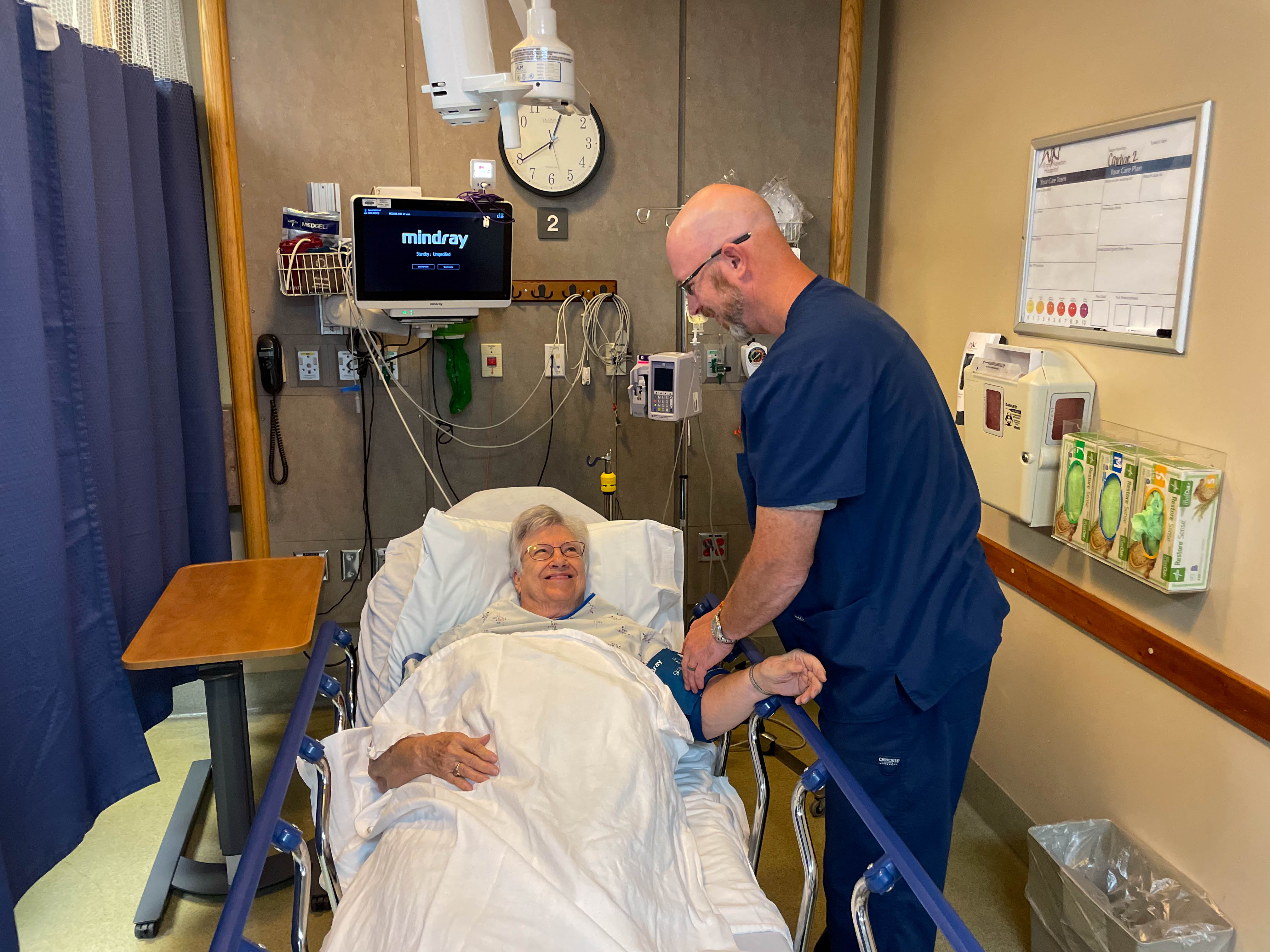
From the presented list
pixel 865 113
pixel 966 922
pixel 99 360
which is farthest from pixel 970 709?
pixel 865 113

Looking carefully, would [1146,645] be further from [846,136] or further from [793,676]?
[846,136]

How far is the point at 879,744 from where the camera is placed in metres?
1.74

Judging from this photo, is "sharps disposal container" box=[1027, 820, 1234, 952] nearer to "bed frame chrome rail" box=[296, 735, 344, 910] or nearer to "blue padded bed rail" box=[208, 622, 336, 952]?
"bed frame chrome rail" box=[296, 735, 344, 910]

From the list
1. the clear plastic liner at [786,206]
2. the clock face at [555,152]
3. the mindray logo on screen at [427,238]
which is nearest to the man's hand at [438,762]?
the mindray logo on screen at [427,238]

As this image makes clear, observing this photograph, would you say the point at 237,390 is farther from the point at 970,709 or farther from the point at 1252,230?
the point at 1252,230

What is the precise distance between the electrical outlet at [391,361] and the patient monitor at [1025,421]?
1845 mm

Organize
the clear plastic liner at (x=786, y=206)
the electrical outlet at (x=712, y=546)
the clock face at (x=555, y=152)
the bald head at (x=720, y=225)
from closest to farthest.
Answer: the bald head at (x=720, y=225) → the clock face at (x=555, y=152) → the clear plastic liner at (x=786, y=206) → the electrical outlet at (x=712, y=546)

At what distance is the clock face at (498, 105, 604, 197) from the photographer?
306cm

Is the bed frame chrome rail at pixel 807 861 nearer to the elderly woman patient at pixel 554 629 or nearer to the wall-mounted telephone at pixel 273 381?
the elderly woman patient at pixel 554 629

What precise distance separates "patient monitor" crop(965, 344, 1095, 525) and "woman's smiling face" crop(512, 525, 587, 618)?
1.10 meters

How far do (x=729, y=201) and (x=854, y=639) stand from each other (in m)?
0.85

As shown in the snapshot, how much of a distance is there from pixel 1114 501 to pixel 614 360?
1.74 metres

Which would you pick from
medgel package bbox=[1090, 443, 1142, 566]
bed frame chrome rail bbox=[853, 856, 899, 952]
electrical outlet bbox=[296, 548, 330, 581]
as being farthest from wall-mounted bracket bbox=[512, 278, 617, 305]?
bed frame chrome rail bbox=[853, 856, 899, 952]

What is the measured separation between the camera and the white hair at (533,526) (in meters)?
2.27
